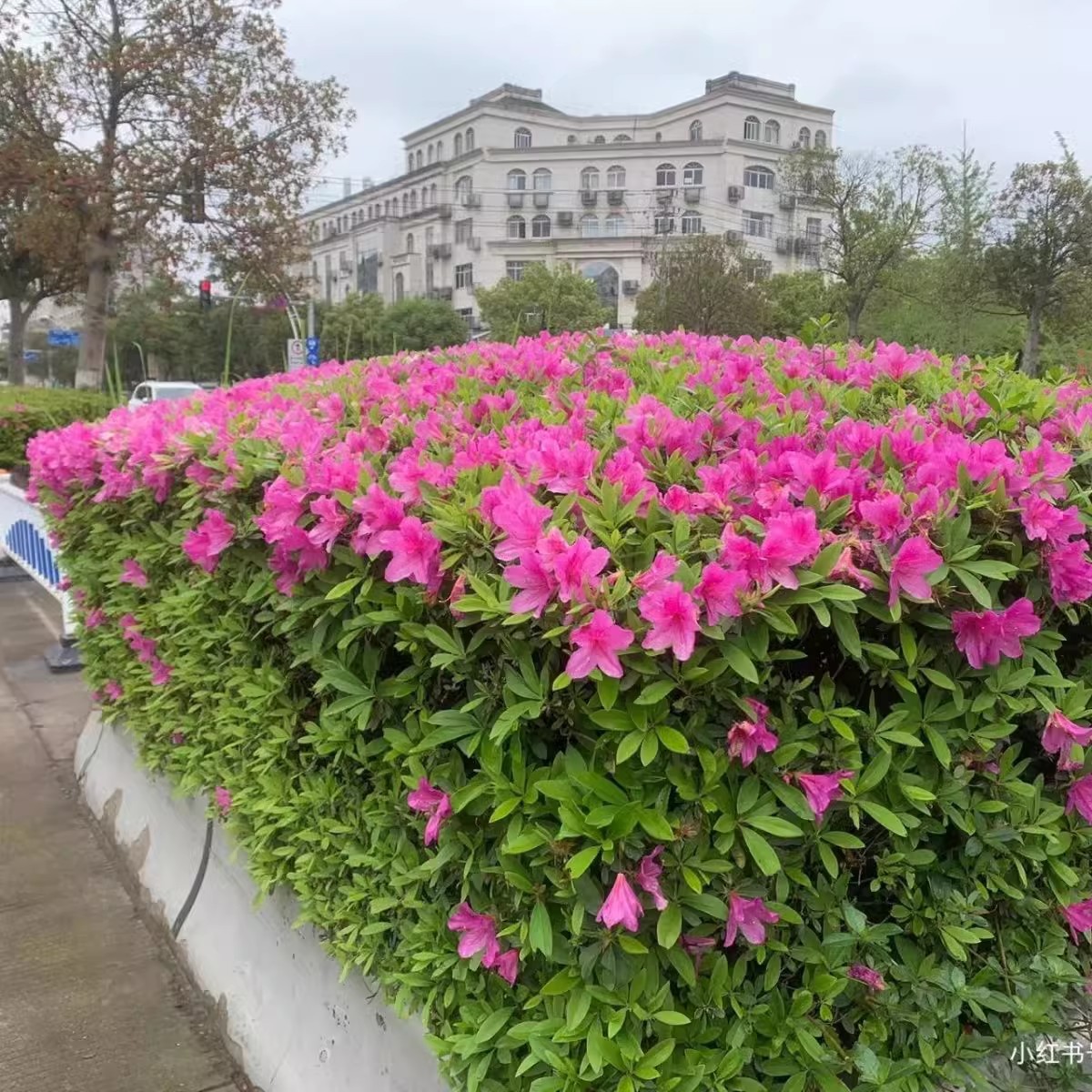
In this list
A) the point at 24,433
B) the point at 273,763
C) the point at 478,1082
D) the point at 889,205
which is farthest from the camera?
the point at 889,205

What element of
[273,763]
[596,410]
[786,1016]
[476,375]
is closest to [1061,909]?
[786,1016]

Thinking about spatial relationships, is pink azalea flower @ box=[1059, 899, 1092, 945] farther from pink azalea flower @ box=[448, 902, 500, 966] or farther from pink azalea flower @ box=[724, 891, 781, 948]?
pink azalea flower @ box=[448, 902, 500, 966]

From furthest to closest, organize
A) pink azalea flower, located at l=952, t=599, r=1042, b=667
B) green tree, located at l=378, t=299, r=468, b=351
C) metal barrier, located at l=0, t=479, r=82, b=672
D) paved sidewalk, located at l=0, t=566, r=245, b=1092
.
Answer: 1. green tree, located at l=378, t=299, r=468, b=351
2. metal barrier, located at l=0, t=479, r=82, b=672
3. paved sidewalk, located at l=0, t=566, r=245, b=1092
4. pink azalea flower, located at l=952, t=599, r=1042, b=667

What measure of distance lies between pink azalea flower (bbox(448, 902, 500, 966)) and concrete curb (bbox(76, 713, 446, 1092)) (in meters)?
0.50

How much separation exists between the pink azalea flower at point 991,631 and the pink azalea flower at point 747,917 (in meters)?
0.52

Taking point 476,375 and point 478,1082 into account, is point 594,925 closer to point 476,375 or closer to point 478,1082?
point 478,1082

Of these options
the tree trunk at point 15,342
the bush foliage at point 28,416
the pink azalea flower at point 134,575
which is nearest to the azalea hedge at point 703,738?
the pink azalea flower at point 134,575

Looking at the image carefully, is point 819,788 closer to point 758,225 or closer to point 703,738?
point 703,738

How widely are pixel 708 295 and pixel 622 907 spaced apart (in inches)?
1157

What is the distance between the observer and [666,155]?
257 feet

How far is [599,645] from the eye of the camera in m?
1.37

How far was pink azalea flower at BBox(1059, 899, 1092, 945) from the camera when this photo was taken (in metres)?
1.85

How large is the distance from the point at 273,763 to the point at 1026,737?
170cm

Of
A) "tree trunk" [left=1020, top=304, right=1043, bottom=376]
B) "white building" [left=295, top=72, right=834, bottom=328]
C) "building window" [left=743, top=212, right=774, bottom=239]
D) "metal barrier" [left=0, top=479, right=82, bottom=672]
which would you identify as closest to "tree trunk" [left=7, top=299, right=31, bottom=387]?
"metal barrier" [left=0, top=479, right=82, bottom=672]
